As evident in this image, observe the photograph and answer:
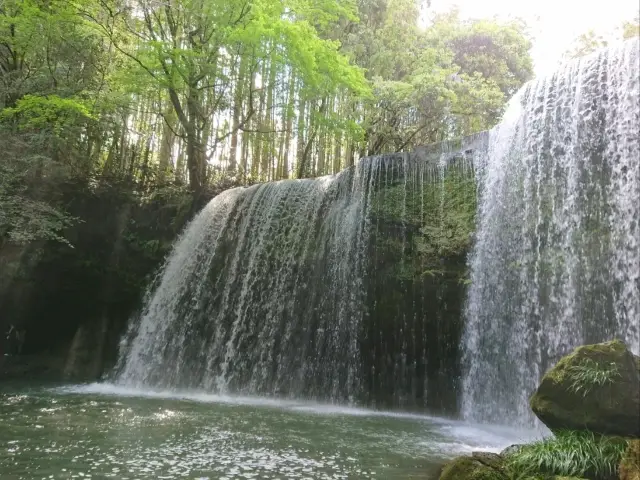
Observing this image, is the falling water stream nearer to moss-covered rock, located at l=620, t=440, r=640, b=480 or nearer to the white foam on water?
the white foam on water

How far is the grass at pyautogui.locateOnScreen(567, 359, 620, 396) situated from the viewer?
4621mm

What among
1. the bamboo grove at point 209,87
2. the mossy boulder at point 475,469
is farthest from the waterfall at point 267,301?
the mossy boulder at point 475,469

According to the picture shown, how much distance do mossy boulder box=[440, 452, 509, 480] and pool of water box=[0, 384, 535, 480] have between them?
0.46m

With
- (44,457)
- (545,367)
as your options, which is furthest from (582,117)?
(44,457)

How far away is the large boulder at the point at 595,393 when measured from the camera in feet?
14.7

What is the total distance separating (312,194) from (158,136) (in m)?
10.0

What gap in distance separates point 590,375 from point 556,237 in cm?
477

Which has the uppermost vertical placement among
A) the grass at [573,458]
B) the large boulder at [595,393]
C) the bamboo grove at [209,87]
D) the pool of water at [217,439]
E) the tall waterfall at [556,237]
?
the bamboo grove at [209,87]

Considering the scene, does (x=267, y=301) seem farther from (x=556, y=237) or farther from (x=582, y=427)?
(x=582, y=427)

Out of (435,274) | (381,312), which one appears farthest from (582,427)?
(381,312)

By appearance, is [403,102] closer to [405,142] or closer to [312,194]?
[405,142]

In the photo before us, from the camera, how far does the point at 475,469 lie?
4.32m

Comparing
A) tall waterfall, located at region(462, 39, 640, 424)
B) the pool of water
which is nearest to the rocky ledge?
the pool of water

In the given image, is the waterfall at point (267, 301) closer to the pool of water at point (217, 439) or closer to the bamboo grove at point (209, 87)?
the pool of water at point (217, 439)
